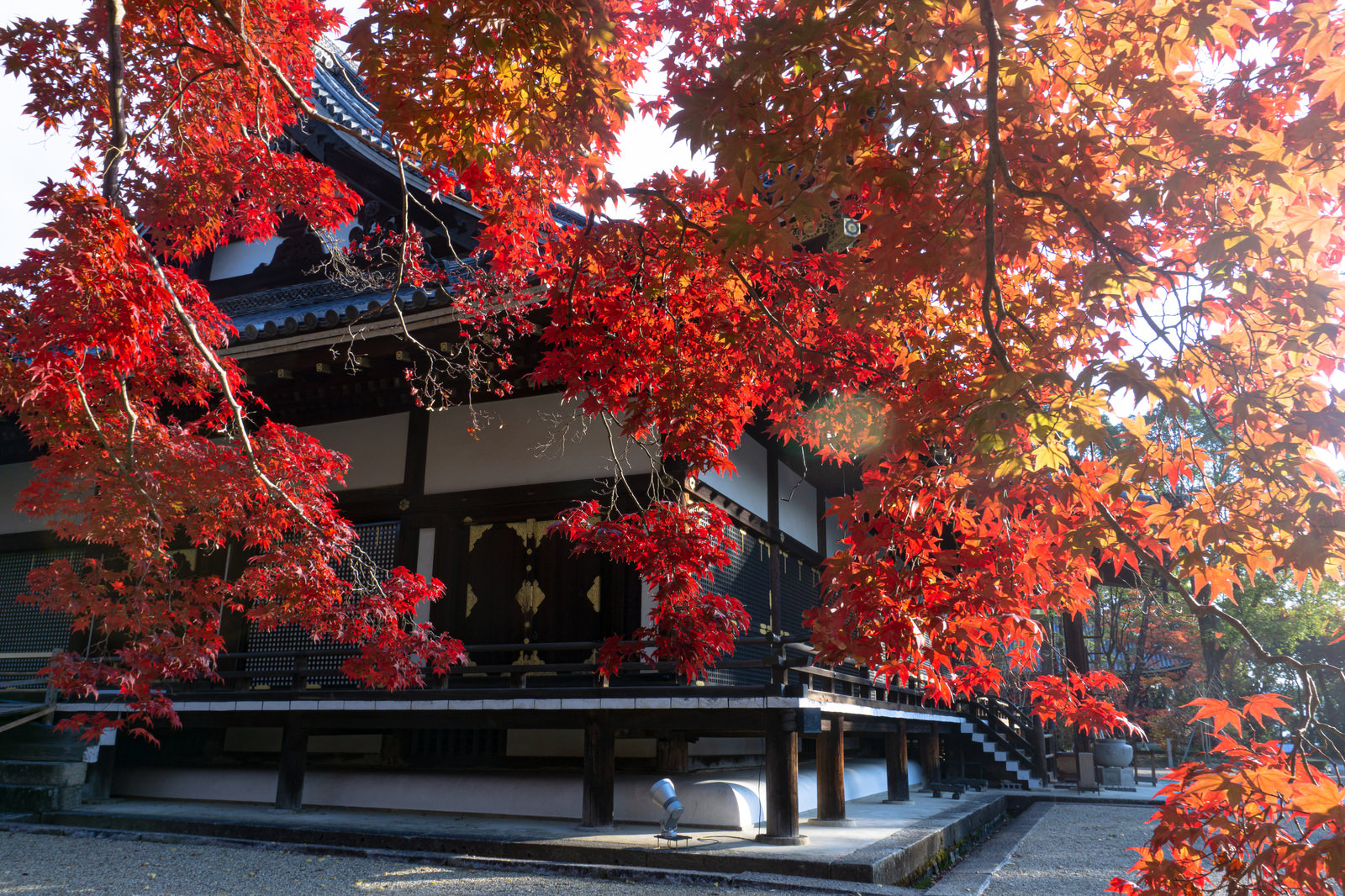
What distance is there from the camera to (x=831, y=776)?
28.1ft

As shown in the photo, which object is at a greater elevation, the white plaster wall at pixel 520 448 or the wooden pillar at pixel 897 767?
the white plaster wall at pixel 520 448

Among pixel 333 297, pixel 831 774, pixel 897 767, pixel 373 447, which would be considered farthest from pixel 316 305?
pixel 897 767

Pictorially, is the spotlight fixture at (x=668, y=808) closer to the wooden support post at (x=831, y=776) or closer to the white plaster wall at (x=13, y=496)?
the wooden support post at (x=831, y=776)

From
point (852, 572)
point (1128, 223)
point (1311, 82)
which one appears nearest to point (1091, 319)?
point (1128, 223)

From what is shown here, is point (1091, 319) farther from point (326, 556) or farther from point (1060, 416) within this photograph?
point (326, 556)

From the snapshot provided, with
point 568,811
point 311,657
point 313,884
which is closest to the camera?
point 313,884

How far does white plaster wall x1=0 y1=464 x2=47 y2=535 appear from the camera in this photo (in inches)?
451

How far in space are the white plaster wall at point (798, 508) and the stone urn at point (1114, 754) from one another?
8.63 m

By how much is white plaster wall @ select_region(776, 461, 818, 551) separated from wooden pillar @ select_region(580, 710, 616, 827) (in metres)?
4.28

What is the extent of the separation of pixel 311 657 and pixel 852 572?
7.60 m

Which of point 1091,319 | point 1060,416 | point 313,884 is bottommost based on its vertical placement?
point 313,884

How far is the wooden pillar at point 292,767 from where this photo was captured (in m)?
8.62

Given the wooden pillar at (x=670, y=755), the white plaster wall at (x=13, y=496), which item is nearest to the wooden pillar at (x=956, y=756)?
the wooden pillar at (x=670, y=755)

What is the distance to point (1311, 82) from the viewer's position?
3301 mm
